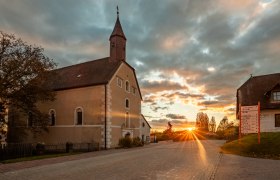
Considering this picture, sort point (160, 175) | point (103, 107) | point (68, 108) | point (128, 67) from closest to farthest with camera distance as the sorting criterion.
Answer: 1. point (160, 175)
2. point (103, 107)
3. point (68, 108)
4. point (128, 67)

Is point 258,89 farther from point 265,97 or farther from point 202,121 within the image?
point 202,121

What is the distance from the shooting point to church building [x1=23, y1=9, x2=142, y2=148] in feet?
97.4

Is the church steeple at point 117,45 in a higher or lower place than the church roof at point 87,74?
higher

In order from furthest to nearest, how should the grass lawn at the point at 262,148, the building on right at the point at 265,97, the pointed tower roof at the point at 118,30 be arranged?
the pointed tower roof at the point at 118,30 < the building on right at the point at 265,97 < the grass lawn at the point at 262,148

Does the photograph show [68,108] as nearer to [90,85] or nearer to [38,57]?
[90,85]

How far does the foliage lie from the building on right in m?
47.1

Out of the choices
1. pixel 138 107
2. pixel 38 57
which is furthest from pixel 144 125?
pixel 38 57

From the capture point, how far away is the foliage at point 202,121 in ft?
279

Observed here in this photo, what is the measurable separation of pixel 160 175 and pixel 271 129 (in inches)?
1081

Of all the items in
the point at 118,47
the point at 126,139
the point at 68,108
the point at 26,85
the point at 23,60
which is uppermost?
the point at 118,47

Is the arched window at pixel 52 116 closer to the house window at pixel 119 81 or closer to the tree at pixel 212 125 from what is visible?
the house window at pixel 119 81

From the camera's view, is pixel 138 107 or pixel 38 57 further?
pixel 138 107

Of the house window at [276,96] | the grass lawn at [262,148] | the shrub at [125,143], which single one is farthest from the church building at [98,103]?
the house window at [276,96]

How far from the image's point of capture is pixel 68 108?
32.2 meters
